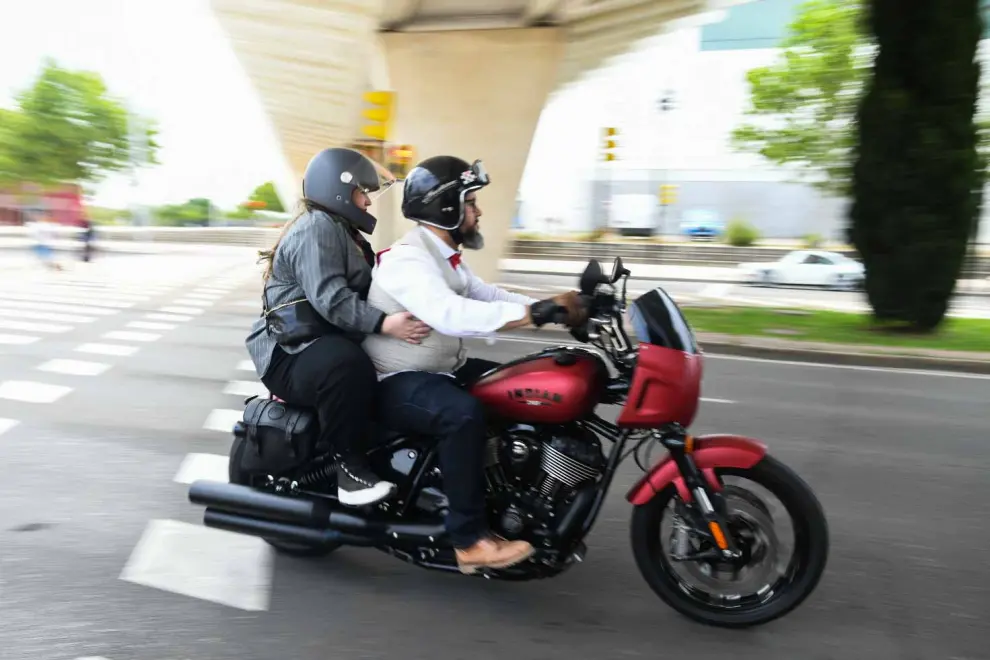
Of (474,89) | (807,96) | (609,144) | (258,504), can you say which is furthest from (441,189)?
(807,96)

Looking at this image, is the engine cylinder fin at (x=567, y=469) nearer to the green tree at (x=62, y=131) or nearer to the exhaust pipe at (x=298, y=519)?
the exhaust pipe at (x=298, y=519)

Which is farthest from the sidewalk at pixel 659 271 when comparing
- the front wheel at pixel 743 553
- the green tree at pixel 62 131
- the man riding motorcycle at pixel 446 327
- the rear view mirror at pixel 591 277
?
the green tree at pixel 62 131

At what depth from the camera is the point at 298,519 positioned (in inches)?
147

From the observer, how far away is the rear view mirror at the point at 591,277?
331 centimetres

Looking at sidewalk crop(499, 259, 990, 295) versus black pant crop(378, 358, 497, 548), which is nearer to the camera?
black pant crop(378, 358, 497, 548)

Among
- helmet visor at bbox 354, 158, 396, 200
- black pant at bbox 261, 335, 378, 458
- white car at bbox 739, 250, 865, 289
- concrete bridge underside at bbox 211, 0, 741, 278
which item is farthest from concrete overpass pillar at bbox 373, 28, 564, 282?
black pant at bbox 261, 335, 378, 458

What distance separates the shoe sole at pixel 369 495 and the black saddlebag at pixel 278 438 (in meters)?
0.24

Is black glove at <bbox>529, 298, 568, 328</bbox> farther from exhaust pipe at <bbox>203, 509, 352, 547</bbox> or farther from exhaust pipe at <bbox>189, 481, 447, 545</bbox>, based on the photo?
exhaust pipe at <bbox>203, 509, 352, 547</bbox>

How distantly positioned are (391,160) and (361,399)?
47.8ft

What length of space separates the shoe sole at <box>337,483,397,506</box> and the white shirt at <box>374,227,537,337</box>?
682 mm

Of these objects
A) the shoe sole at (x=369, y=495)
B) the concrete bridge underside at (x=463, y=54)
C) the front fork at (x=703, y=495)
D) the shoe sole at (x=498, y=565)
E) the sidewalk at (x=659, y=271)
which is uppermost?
the concrete bridge underside at (x=463, y=54)

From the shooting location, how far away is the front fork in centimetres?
334

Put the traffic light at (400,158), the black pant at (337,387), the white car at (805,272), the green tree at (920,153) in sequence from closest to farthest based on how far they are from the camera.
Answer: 1. the black pant at (337,387)
2. the green tree at (920,153)
3. the traffic light at (400,158)
4. the white car at (805,272)

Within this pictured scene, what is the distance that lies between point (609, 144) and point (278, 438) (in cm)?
1760
